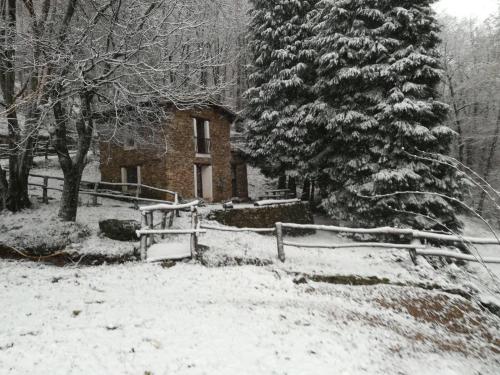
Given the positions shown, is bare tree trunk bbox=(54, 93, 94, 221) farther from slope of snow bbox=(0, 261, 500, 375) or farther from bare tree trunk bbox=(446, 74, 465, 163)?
bare tree trunk bbox=(446, 74, 465, 163)

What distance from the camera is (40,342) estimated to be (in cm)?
369

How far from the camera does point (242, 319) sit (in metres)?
4.57

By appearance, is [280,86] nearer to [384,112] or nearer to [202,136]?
[202,136]

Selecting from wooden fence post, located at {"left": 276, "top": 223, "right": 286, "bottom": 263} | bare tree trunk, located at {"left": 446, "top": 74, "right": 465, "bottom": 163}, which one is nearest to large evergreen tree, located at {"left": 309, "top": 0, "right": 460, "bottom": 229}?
wooden fence post, located at {"left": 276, "top": 223, "right": 286, "bottom": 263}

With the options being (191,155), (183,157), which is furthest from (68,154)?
(191,155)

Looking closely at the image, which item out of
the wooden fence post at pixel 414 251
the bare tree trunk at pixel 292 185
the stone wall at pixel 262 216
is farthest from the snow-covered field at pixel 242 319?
the bare tree trunk at pixel 292 185

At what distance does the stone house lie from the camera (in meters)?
18.6

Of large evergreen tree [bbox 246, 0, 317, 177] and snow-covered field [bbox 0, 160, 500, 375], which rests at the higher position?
large evergreen tree [bbox 246, 0, 317, 177]

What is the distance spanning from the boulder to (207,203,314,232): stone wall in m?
4.96

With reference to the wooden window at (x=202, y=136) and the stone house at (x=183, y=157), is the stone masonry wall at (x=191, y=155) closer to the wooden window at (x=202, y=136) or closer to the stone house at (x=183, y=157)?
the stone house at (x=183, y=157)

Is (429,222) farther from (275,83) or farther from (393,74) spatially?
(275,83)

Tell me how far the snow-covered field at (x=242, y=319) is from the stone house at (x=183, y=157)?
10857 mm

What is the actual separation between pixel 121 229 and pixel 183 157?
34.2 feet

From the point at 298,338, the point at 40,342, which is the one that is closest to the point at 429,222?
the point at 298,338
